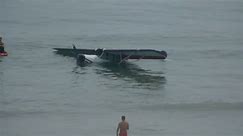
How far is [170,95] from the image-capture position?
32969mm

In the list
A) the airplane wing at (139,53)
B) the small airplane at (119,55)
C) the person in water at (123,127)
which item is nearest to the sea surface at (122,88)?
the small airplane at (119,55)

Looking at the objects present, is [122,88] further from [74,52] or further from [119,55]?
[74,52]

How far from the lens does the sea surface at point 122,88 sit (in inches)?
1018

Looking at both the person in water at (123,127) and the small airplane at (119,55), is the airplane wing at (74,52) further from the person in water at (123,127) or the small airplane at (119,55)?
the person in water at (123,127)

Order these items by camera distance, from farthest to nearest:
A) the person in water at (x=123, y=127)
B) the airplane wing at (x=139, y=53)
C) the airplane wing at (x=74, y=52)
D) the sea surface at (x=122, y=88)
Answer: the airplane wing at (x=74, y=52), the airplane wing at (x=139, y=53), the sea surface at (x=122, y=88), the person in water at (x=123, y=127)

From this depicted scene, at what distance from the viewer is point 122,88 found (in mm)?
34188

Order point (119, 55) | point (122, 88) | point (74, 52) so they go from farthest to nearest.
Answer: point (74, 52)
point (119, 55)
point (122, 88)

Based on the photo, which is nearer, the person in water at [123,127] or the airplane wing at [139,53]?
the person in water at [123,127]

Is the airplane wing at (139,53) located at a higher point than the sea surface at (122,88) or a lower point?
higher

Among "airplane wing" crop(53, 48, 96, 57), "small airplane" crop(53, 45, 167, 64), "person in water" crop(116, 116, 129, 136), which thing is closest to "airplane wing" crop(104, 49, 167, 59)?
"small airplane" crop(53, 45, 167, 64)

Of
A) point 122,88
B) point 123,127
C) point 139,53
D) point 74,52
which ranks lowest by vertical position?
point 122,88

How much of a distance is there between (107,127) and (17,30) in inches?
1573

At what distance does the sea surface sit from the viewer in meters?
25.9

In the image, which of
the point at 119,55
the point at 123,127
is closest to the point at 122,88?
the point at 119,55
